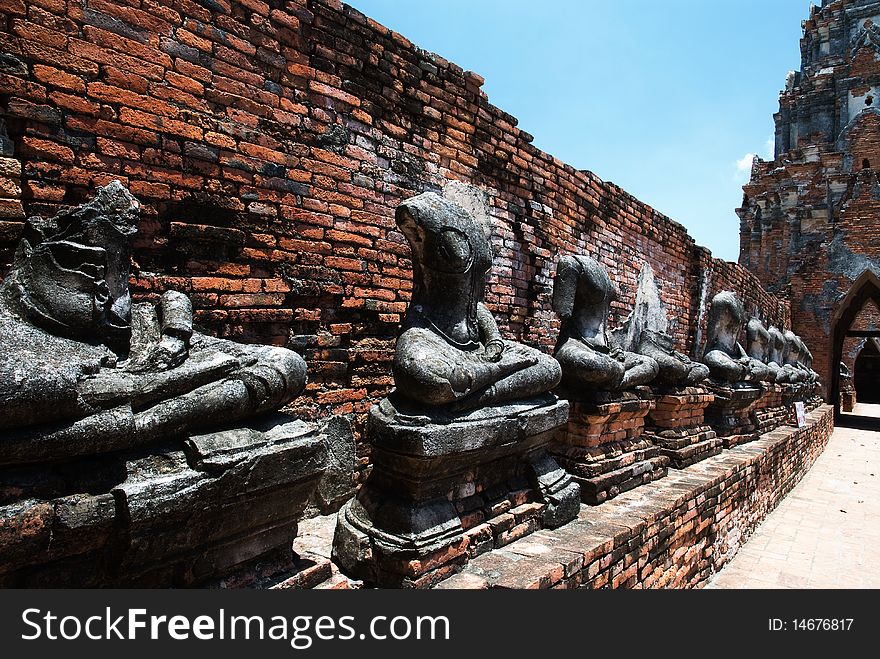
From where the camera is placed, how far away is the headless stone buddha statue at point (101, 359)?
192 cm

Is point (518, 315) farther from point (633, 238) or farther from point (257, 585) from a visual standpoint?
point (257, 585)

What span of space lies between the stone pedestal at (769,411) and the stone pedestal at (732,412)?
0.40m

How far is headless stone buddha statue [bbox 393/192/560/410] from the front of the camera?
3.09 m

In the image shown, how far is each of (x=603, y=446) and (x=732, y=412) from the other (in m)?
3.59

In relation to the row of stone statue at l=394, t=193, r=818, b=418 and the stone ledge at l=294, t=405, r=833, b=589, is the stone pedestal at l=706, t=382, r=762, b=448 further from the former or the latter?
the row of stone statue at l=394, t=193, r=818, b=418

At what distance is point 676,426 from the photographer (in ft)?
18.5

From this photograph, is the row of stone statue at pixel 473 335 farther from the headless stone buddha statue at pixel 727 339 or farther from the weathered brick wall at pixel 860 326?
the weathered brick wall at pixel 860 326

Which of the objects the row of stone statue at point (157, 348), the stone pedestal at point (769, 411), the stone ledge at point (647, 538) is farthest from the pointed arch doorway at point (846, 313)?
the row of stone statue at point (157, 348)

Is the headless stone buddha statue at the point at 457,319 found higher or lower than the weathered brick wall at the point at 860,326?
lower

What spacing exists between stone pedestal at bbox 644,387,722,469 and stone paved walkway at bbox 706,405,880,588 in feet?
3.24

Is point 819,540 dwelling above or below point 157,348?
below

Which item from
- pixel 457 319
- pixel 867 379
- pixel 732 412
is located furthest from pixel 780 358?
pixel 867 379

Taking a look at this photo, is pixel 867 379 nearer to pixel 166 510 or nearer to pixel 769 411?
pixel 769 411

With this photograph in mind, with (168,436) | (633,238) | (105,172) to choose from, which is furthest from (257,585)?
(633,238)
